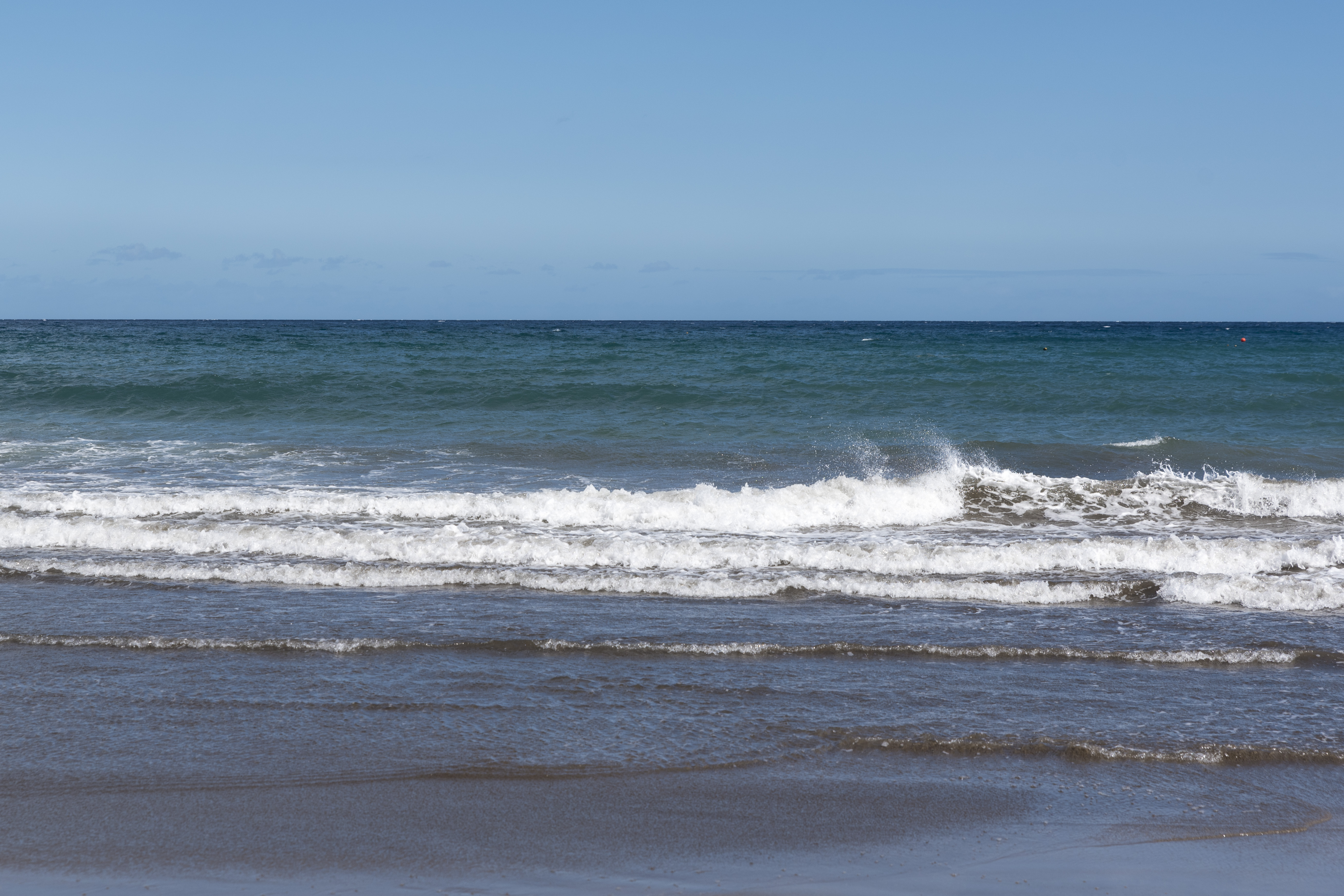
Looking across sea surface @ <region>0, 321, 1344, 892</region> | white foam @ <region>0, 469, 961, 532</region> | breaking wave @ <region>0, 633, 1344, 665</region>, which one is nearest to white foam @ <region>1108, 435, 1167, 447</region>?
sea surface @ <region>0, 321, 1344, 892</region>

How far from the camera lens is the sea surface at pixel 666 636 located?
4.37 metres

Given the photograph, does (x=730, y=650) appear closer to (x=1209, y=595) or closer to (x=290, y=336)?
(x=1209, y=595)

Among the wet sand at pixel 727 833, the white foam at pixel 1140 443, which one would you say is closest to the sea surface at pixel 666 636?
the wet sand at pixel 727 833

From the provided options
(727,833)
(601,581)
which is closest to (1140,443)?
(601,581)

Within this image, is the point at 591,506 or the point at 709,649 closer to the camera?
the point at 709,649

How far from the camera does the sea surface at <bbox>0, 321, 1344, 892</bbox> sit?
4367mm

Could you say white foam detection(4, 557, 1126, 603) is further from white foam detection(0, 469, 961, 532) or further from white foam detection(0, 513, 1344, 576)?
white foam detection(0, 469, 961, 532)

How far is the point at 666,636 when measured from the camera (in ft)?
21.7

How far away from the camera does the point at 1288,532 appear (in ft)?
35.0

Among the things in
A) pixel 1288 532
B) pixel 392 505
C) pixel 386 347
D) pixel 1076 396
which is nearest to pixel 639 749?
pixel 392 505

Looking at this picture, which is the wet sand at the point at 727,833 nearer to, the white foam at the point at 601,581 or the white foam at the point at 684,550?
the white foam at the point at 601,581

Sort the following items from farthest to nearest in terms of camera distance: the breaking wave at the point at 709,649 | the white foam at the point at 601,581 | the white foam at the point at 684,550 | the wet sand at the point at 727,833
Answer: the white foam at the point at 684,550 < the white foam at the point at 601,581 < the breaking wave at the point at 709,649 < the wet sand at the point at 727,833

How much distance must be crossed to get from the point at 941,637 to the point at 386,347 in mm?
37144

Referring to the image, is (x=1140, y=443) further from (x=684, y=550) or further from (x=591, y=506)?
(x=684, y=550)
